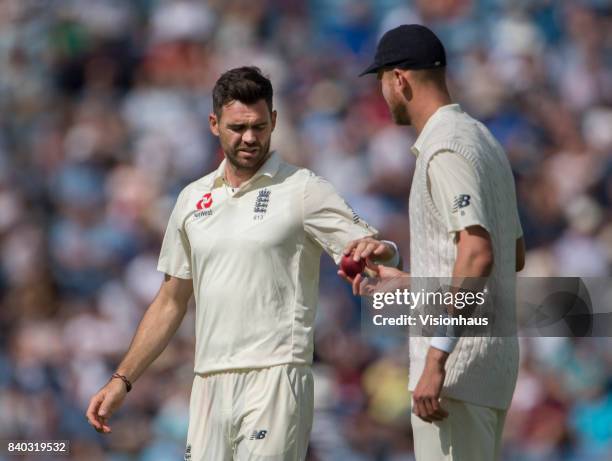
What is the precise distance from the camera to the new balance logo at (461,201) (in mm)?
4137

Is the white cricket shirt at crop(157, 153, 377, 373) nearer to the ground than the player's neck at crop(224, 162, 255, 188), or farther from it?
nearer to the ground

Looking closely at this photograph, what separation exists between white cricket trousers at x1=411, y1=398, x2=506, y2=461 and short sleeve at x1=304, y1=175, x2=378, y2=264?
888 mm

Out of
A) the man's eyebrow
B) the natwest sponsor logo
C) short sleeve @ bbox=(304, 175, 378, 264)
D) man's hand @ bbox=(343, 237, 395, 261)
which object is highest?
the man's eyebrow

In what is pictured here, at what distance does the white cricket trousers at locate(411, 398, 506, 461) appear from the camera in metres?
4.27

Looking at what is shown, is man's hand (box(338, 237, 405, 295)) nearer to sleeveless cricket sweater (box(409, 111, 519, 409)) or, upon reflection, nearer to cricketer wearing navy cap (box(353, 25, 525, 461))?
cricketer wearing navy cap (box(353, 25, 525, 461))

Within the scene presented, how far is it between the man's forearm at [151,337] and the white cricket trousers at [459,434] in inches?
54.8

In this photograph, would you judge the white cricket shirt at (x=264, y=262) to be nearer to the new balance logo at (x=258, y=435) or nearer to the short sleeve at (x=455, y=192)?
the new balance logo at (x=258, y=435)

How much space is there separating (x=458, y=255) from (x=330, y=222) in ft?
3.20

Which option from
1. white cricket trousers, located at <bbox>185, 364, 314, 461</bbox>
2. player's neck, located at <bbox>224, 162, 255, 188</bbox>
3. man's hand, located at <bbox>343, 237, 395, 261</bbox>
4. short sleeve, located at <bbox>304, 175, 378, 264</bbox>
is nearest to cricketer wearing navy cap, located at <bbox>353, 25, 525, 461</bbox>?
man's hand, located at <bbox>343, 237, 395, 261</bbox>

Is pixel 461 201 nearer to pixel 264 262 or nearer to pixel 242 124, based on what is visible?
pixel 264 262

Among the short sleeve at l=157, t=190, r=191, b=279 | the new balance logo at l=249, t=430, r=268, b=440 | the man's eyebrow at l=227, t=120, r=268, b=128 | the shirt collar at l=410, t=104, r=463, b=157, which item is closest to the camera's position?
the shirt collar at l=410, t=104, r=463, b=157

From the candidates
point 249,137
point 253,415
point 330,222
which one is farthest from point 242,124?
point 253,415

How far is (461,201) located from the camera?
414 cm

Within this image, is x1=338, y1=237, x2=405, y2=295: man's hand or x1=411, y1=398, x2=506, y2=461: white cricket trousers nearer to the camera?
x1=411, y1=398, x2=506, y2=461: white cricket trousers
